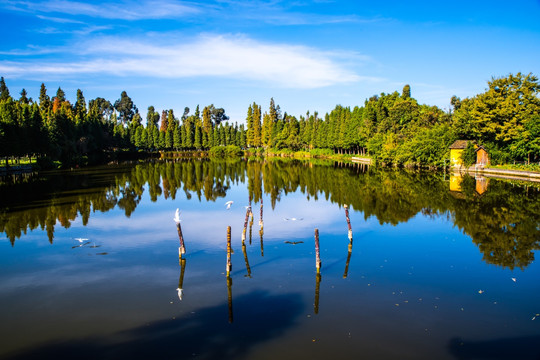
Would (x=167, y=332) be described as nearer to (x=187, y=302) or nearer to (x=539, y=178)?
(x=187, y=302)

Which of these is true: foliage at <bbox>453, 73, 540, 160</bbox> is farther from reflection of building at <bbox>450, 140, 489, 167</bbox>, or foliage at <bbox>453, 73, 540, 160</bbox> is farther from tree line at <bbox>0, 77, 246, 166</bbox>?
tree line at <bbox>0, 77, 246, 166</bbox>

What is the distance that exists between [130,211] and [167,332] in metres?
20.0

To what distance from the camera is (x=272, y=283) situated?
14992 mm

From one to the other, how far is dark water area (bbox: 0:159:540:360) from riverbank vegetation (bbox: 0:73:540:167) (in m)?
32.1

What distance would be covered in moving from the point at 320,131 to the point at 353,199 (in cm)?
8012

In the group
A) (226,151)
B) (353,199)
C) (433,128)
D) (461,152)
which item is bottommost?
(353,199)

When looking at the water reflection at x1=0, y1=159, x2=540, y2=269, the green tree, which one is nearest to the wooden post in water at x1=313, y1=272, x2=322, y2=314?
the water reflection at x1=0, y1=159, x2=540, y2=269

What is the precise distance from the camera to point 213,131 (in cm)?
13500

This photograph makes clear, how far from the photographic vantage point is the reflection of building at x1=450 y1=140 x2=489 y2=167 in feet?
200

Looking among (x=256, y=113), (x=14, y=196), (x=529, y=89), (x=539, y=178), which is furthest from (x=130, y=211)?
(x=256, y=113)

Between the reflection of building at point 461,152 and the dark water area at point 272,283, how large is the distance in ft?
107

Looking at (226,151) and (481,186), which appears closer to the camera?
(481,186)

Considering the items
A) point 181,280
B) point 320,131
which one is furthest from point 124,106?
point 181,280

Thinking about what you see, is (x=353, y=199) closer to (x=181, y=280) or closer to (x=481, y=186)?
(x=481, y=186)
